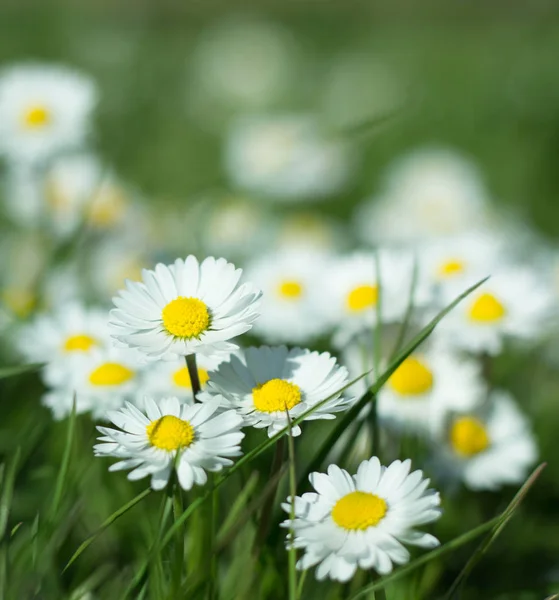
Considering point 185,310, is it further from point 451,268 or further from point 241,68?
point 241,68

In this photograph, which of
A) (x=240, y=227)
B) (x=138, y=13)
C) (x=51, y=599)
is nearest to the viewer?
(x=51, y=599)

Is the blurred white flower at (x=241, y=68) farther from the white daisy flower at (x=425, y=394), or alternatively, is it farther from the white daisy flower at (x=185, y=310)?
the white daisy flower at (x=185, y=310)

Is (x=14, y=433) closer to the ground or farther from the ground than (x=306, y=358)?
closer to the ground

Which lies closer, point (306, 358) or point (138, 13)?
point (306, 358)

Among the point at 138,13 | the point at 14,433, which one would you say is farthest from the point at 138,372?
the point at 138,13

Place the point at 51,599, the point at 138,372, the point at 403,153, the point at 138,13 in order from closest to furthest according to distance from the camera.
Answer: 1. the point at 51,599
2. the point at 138,372
3. the point at 403,153
4. the point at 138,13

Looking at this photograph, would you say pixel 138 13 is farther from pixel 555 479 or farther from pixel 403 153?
pixel 555 479

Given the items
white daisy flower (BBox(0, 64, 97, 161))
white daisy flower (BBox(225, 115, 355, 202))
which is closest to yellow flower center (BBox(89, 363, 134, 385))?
white daisy flower (BBox(0, 64, 97, 161))
